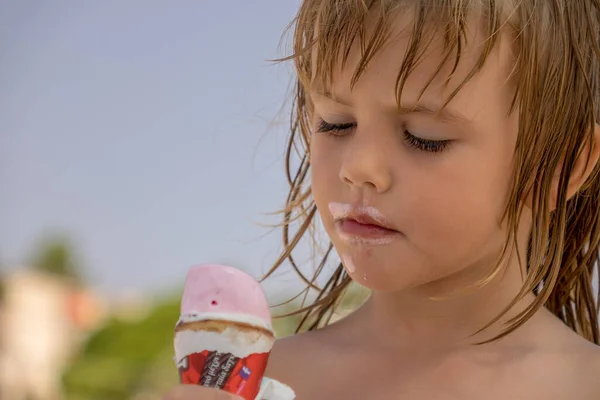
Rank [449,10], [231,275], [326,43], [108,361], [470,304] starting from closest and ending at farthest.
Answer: [231,275], [449,10], [326,43], [470,304], [108,361]

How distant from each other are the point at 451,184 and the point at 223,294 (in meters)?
0.45

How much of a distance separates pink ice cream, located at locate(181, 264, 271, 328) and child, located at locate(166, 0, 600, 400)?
0.43 ft

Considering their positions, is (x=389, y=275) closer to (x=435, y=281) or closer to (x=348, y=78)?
(x=435, y=281)

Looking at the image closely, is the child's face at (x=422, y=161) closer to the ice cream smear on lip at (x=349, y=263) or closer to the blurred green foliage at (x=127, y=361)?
the ice cream smear on lip at (x=349, y=263)

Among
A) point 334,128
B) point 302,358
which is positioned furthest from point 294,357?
point 334,128

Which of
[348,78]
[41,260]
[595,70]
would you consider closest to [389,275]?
[348,78]

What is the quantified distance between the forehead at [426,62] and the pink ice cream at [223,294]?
41cm

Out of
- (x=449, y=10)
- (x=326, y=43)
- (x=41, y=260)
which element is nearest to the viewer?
(x=449, y=10)

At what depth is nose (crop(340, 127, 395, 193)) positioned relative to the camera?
5.03ft

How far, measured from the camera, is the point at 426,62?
153 cm

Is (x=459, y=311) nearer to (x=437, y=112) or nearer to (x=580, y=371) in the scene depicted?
(x=580, y=371)

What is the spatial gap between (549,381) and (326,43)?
761 mm

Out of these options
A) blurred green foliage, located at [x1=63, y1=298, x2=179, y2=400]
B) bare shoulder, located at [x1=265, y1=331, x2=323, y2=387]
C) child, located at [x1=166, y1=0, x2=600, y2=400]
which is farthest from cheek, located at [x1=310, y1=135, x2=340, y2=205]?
blurred green foliage, located at [x1=63, y1=298, x2=179, y2=400]

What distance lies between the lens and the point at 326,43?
5.40 ft
